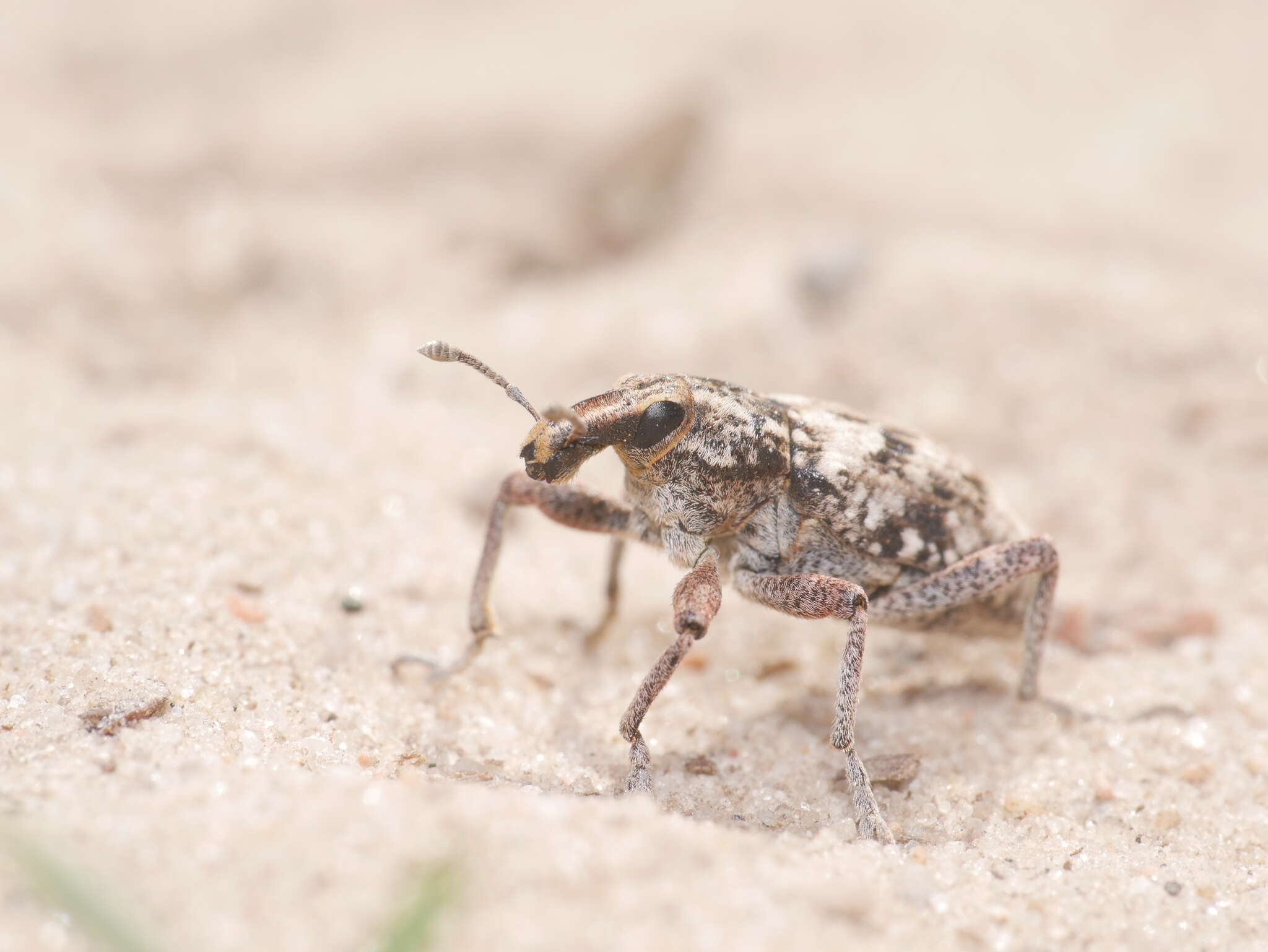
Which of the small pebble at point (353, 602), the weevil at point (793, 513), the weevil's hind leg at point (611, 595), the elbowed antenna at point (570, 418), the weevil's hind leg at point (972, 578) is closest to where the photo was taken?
the elbowed antenna at point (570, 418)

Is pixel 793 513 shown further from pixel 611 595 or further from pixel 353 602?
pixel 353 602

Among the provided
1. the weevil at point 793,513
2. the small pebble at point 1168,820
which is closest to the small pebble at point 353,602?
the weevil at point 793,513

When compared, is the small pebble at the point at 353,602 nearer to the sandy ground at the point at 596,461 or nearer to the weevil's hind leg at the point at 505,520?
the sandy ground at the point at 596,461

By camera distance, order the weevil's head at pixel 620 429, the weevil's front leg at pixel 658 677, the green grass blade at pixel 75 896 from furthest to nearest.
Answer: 1. the weevil's head at pixel 620 429
2. the weevil's front leg at pixel 658 677
3. the green grass blade at pixel 75 896

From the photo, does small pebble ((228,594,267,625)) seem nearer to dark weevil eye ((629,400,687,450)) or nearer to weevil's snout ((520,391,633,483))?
weevil's snout ((520,391,633,483))

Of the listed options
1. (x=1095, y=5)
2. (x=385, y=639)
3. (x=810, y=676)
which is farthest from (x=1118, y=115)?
(x=385, y=639)

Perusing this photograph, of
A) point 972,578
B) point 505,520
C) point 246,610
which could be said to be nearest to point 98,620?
point 246,610

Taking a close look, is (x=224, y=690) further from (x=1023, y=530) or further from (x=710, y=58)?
(x=710, y=58)
